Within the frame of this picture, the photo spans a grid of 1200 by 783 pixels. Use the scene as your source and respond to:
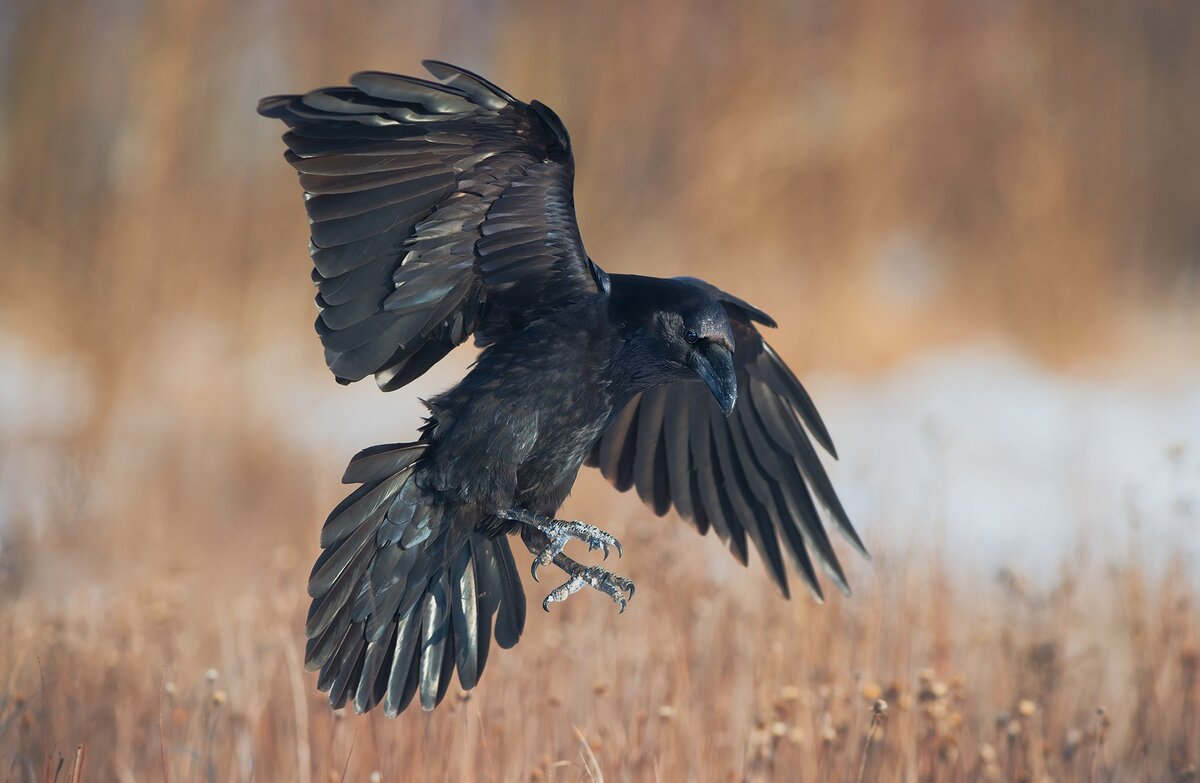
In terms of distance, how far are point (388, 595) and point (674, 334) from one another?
40.6 inches

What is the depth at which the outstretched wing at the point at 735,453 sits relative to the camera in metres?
3.71

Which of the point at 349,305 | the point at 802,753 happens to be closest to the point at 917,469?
the point at 802,753

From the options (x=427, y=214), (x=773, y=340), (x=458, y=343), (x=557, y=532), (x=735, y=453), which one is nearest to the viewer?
(x=427, y=214)

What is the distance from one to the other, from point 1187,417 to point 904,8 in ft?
13.3

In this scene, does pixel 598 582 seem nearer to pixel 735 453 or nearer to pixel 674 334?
pixel 674 334

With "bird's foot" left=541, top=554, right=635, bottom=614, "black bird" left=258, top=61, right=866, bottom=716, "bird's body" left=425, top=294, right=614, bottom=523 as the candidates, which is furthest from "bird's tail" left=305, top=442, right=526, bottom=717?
"bird's foot" left=541, top=554, right=635, bottom=614

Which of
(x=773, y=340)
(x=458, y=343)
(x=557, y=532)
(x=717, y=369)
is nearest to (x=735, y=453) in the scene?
(x=717, y=369)

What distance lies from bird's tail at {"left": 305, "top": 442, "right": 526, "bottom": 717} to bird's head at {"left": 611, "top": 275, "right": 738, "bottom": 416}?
63cm

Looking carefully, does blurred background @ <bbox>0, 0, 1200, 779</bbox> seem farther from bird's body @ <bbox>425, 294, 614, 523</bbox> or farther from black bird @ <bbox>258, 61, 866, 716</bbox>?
bird's body @ <bbox>425, 294, 614, 523</bbox>

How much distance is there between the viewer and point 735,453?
3793mm

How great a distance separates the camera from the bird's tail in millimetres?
3002

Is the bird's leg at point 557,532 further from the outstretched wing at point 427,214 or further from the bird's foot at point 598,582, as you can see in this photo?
the outstretched wing at point 427,214

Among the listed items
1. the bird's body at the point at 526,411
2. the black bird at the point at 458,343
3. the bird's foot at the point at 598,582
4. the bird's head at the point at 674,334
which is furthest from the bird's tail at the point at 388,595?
the bird's head at the point at 674,334

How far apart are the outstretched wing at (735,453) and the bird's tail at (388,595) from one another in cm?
80
